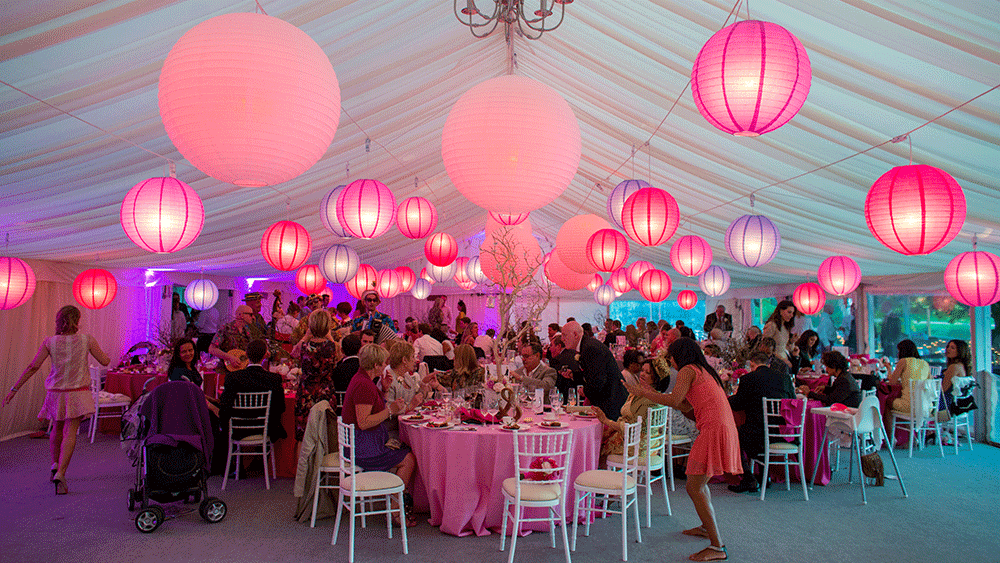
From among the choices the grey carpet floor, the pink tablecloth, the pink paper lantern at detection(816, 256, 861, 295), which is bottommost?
the grey carpet floor

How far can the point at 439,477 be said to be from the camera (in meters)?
4.15

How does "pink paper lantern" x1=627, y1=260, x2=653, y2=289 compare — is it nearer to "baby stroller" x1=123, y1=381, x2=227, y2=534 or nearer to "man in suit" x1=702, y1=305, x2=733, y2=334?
"man in suit" x1=702, y1=305, x2=733, y2=334

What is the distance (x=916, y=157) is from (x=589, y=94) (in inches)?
107

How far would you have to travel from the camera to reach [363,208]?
489 centimetres

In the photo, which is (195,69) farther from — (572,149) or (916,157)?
(916,157)

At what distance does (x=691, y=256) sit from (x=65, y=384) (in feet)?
19.3

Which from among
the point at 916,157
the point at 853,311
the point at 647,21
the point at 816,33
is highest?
the point at 647,21

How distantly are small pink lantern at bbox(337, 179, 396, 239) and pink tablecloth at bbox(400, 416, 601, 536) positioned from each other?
1737mm

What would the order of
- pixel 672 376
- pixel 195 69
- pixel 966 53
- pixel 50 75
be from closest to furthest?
pixel 195 69
pixel 966 53
pixel 50 75
pixel 672 376

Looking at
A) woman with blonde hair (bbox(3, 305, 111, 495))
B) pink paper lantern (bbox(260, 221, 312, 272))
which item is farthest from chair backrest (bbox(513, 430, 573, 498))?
woman with blonde hair (bbox(3, 305, 111, 495))

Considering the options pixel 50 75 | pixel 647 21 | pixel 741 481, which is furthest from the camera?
pixel 741 481

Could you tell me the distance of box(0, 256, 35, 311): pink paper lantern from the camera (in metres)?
5.57

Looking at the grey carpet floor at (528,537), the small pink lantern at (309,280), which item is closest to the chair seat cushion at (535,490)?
the grey carpet floor at (528,537)

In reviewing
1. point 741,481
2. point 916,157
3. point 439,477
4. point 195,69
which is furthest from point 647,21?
point 741,481
